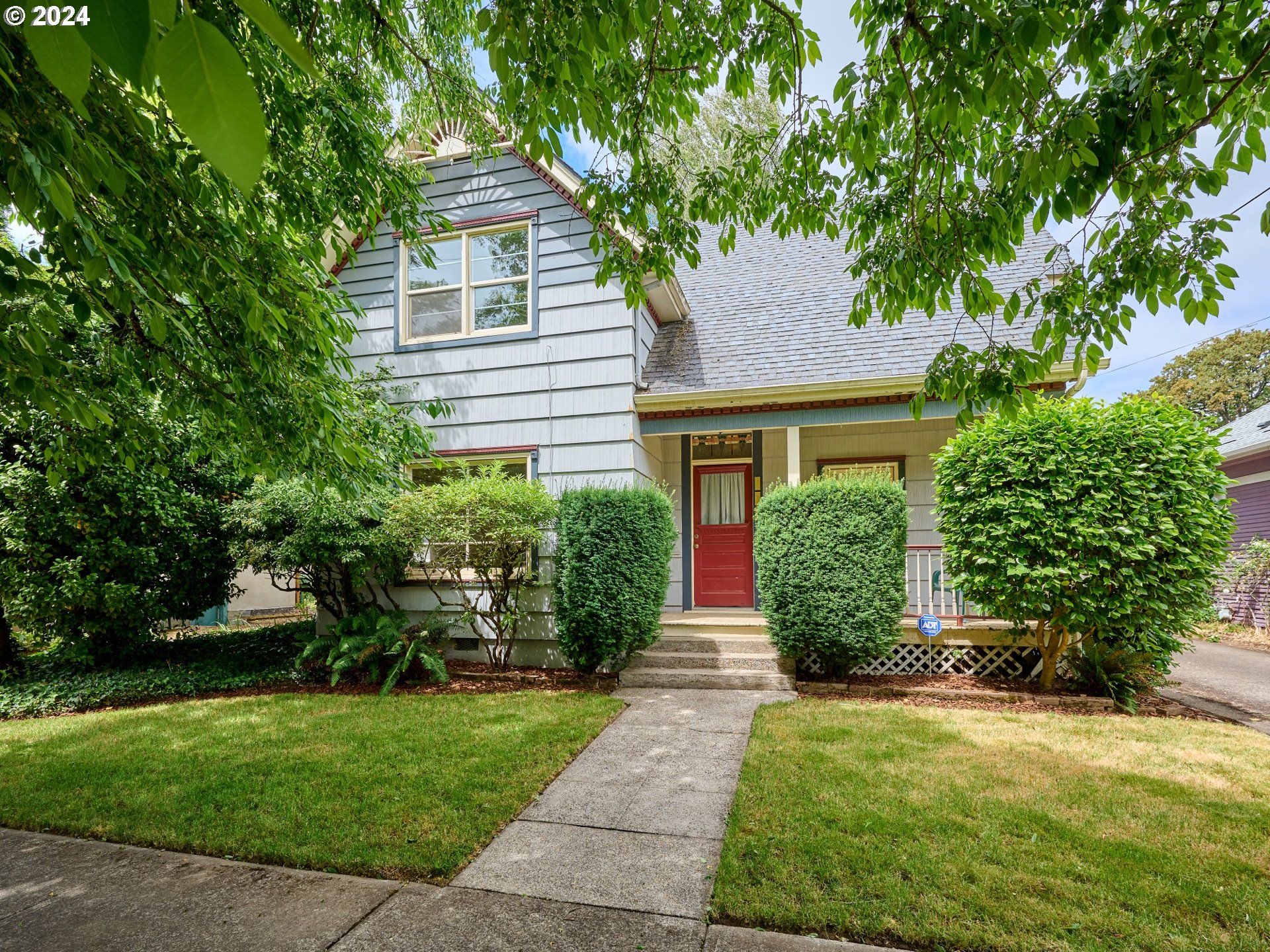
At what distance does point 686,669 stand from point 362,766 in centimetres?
366

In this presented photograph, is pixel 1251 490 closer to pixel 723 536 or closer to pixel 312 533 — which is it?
pixel 723 536

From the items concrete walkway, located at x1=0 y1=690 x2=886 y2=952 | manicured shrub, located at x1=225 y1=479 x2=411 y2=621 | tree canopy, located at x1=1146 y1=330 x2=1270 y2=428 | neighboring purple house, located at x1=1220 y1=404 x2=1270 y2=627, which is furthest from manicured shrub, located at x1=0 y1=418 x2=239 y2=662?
tree canopy, located at x1=1146 y1=330 x2=1270 y2=428

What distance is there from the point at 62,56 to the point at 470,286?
8828 mm

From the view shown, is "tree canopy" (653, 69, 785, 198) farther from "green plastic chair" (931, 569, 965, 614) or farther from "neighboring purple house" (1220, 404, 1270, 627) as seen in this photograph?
"neighboring purple house" (1220, 404, 1270, 627)

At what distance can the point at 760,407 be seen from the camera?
827 centimetres

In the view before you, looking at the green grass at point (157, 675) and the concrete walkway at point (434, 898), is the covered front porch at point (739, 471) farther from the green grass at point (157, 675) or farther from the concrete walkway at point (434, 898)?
the concrete walkway at point (434, 898)

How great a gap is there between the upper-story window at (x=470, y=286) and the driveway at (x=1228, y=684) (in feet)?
28.5

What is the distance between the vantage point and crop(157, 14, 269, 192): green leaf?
1.71 ft

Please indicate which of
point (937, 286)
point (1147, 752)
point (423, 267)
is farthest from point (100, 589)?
point (1147, 752)

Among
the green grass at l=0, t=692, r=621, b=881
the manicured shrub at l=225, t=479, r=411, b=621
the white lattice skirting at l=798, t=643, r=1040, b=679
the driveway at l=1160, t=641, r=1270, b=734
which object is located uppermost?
the manicured shrub at l=225, t=479, r=411, b=621

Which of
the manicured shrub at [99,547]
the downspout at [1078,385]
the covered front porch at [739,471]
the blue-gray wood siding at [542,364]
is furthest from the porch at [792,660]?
the manicured shrub at [99,547]

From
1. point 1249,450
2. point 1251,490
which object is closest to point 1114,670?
point 1249,450

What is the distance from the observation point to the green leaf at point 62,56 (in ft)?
1.87

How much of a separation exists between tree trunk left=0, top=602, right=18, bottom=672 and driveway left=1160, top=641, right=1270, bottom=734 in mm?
12625
